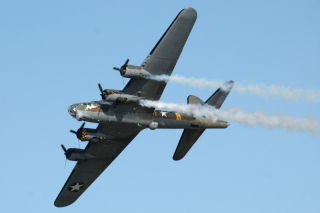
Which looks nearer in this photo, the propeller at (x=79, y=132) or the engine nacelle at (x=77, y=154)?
the propeller at (x=79, y=132)

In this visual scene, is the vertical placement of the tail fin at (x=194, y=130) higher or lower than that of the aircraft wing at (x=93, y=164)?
higher

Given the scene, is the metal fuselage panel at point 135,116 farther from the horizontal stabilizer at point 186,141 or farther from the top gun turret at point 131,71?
the top gun turret at point 131,71

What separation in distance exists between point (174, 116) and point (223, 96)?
12.4 ft

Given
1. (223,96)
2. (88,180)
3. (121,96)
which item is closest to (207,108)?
(223,96)

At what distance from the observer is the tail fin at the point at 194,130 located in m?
38.7

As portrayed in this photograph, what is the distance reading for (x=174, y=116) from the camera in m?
37.0

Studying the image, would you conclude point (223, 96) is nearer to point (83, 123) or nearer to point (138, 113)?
point (138, 113)

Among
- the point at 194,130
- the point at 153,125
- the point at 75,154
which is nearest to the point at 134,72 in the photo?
the point at 153,125

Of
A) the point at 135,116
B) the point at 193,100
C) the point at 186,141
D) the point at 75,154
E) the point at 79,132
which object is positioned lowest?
the point at 75,154

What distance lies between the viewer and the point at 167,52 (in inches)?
1331

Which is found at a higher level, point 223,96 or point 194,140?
point 223,96

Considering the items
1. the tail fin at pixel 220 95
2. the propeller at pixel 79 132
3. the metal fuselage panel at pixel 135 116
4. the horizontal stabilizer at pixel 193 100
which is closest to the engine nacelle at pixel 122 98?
the metal fuselage panel at pixel 135 116

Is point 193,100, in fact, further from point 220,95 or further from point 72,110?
point 72,110

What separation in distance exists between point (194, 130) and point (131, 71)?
800 cm
